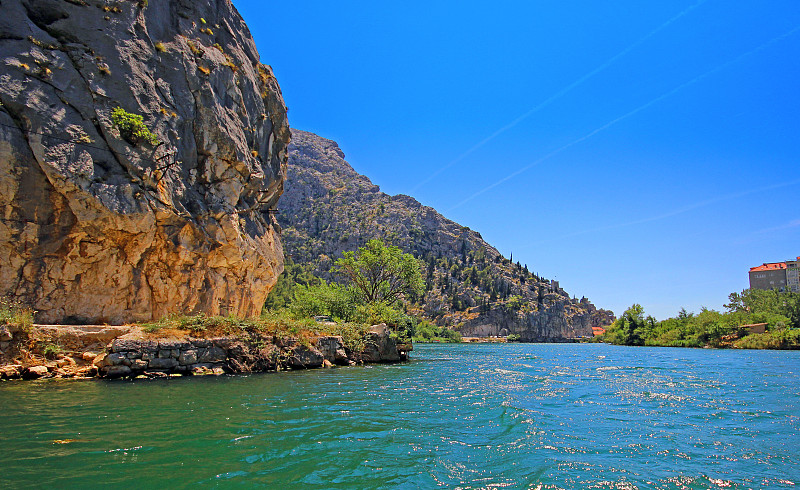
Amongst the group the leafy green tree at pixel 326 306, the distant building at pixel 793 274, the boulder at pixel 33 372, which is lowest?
the boulder at pixel 33 372

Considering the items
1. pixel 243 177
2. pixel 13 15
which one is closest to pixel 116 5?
pixel 13 15

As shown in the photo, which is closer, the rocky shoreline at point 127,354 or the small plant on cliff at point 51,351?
the rocky shoreline at point 127,354

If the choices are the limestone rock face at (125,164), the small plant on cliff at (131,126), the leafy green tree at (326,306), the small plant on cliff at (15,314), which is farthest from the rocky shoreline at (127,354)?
the leafy green tree at (326,306)

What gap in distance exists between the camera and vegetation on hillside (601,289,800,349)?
67.8m

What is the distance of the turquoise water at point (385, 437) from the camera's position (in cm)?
708

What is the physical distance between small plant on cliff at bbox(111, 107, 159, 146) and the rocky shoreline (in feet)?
34.5

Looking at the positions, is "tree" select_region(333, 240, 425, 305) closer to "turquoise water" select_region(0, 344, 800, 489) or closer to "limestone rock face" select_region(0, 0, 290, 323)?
"limestone rock face" select_region(0, 0, 290, 323)

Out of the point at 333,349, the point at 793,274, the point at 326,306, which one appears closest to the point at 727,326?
the point at 326,306

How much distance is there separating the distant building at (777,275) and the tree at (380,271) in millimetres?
174398

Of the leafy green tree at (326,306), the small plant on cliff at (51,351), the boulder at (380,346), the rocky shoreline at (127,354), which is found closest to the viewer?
the rocky shoreline at (127,354)

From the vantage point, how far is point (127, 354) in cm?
1867

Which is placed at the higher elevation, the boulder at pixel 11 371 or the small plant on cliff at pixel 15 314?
the small plant on cliff at pixel 15 314

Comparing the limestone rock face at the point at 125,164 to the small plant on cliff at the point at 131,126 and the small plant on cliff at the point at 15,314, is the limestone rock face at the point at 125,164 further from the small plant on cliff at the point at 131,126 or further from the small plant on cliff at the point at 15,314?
the small plant on cliff at the point at 15,314

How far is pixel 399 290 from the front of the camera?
48.3 m
